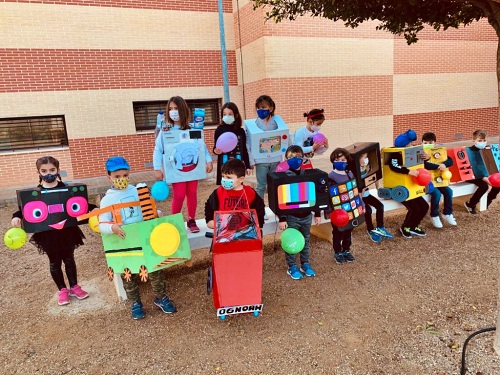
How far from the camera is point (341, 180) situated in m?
4.16

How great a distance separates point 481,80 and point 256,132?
1282 cm

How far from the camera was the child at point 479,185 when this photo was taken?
5.67m

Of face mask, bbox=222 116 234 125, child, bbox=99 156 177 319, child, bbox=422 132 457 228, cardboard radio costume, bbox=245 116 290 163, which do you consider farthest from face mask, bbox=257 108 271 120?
child, bbox=422 132 457 228

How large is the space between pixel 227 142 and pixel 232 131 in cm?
38

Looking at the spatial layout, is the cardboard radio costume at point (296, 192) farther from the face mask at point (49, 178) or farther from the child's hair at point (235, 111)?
the face mask at point (49, 178)

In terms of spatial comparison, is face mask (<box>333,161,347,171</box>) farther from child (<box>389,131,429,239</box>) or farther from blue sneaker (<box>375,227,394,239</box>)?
blue sneaker (<box>375,227,394,239</box>)

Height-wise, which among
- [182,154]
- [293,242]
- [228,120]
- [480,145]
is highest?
[228,120]

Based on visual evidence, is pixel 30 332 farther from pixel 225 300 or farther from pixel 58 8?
pixel 58 8

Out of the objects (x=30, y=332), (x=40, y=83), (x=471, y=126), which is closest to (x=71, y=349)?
(x=30, y=332)

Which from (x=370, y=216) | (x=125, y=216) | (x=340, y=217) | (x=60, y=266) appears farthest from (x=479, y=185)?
(x=60, y=266)

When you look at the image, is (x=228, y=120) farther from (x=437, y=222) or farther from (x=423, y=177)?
(x=437, y=222)

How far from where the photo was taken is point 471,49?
13.0m

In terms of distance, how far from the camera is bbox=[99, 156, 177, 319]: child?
10.4ft

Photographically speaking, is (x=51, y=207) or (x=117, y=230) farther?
(x=51, y=207)
